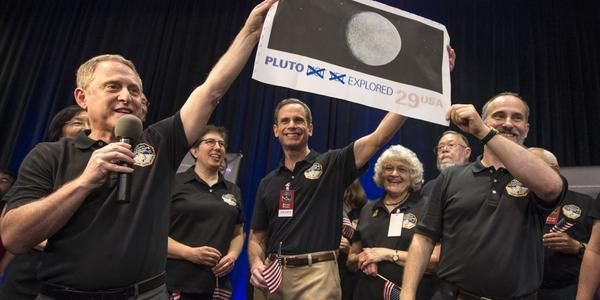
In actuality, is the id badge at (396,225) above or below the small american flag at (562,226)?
A: below

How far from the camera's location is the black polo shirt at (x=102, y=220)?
4.48ft

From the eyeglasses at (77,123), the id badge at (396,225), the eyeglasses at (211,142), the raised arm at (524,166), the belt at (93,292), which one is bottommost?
the belt at (93,292)

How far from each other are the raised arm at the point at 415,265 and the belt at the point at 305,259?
49 centimetres

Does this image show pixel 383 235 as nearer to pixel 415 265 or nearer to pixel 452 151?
pixel 415 265

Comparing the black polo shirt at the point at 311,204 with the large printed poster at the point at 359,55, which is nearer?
the large printed poster at the point at 359,55

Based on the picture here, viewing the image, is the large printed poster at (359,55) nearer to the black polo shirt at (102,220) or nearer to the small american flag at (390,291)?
the black polo shirt at (102,220)

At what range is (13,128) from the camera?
243 inches

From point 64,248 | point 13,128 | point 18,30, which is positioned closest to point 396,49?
point 64,248

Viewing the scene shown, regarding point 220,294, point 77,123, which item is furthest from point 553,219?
point 77,123

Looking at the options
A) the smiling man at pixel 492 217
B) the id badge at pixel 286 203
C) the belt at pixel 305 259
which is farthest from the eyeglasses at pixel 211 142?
the smiling man at pixel 492 217

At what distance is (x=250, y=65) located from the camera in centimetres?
624

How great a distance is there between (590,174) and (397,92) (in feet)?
8.61

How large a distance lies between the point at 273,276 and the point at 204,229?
67 centimetres

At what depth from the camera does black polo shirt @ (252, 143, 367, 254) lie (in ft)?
7.97
